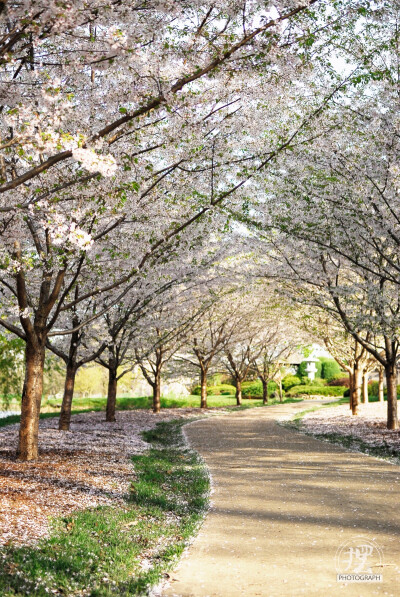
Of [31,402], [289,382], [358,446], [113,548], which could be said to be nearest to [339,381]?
[289,382]

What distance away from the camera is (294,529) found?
664 cm

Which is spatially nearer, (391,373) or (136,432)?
(391,373)

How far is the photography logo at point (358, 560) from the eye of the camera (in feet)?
16.5

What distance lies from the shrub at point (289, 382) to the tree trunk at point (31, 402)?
4469cm

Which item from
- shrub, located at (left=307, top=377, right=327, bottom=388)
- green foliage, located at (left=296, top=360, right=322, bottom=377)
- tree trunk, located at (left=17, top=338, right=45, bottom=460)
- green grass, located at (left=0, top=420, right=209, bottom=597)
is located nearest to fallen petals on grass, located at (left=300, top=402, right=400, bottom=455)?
green grass, located at (left=0, top=420, right=209, bottom=597)

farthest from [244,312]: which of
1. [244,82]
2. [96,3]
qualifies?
[96,3]

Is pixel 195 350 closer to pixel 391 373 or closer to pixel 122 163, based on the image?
pixel 391 373

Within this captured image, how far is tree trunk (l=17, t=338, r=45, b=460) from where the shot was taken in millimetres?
10594

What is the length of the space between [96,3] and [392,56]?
7969mm

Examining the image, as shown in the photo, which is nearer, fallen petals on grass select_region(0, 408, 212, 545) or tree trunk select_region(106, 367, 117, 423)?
fallen petals on grass select_region(0, 408, 212, 545)

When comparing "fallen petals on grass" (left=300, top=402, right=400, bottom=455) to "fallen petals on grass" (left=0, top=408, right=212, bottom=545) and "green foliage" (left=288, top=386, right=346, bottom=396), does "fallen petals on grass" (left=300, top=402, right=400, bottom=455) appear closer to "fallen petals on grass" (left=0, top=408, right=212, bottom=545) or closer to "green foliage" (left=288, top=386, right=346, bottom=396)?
"fallen petals on grass" (left=0, top=408, right=212, bottom=545)

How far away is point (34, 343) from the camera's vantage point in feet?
35.3

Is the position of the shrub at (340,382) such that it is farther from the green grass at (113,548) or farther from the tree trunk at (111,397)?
the green grass at (113,548)

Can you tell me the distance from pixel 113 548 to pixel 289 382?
49589mm
